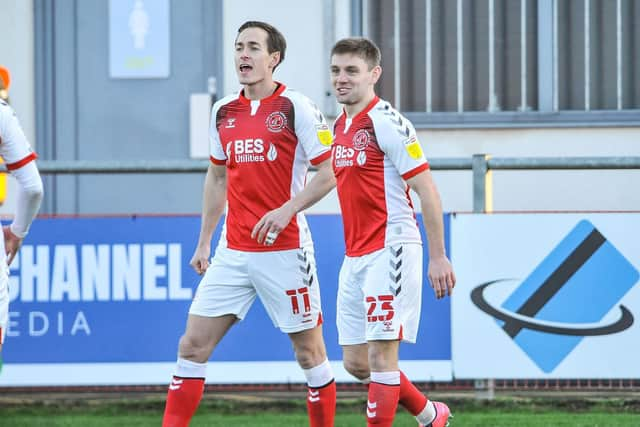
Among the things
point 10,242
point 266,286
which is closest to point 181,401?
point 266,286

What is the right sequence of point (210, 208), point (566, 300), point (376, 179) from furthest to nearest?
1. point (566, 300)
2. point (210, 208)
3. point (376, 179)

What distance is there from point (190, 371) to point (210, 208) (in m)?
0.87

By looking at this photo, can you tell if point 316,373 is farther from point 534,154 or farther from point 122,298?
point 534,154

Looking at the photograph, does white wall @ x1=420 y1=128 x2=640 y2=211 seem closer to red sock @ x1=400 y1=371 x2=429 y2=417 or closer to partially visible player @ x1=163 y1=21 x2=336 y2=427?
red sock @ x1=400 y1=371 x2=429 y2=417

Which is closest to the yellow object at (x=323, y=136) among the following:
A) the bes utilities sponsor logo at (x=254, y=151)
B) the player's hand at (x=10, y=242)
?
the bes utilities sponsor logo at (x=254, y=151)

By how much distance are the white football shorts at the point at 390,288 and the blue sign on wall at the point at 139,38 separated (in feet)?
17.6

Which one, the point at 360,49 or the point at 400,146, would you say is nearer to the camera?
the point at 400,146

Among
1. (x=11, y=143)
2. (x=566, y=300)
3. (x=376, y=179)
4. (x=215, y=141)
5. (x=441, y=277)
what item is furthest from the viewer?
(x=566, y=300)

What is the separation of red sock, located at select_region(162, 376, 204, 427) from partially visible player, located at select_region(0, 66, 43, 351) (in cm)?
96

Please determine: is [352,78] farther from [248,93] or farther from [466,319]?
[466,319]

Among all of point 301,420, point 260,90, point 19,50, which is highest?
point 19,50

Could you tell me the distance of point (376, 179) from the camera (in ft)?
18.7

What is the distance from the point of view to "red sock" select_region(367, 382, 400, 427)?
→ 5.77 m

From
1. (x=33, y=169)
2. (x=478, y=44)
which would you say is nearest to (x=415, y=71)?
(x=478, y=44)
